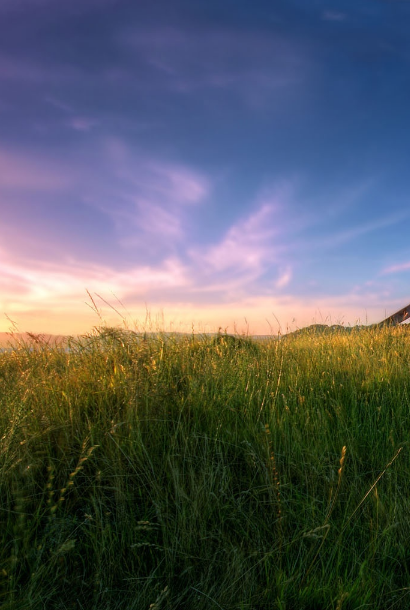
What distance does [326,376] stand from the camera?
443cm

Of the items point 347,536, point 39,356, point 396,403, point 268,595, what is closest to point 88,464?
point 268,595

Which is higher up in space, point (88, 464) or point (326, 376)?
point (326, 376)

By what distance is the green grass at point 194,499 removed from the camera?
191cm

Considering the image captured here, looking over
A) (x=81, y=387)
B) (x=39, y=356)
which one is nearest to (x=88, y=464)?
(x=81, y=387)

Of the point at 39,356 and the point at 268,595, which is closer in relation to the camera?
the point at 268,595

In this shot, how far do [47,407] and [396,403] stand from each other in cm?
334

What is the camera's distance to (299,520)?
235 centimetres

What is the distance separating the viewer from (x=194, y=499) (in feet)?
7.57

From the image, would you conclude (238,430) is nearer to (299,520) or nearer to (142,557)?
(299,520)

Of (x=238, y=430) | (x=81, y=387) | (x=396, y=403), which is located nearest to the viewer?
(x=238, y=430)

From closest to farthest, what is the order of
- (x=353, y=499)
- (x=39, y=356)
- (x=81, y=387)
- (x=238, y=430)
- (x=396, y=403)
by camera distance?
1. (x=353, y=499)
2. (x=238, y=430)
3. (x=81, y=387)
4. (x=396, y=403)
5. (x=39, y=356)

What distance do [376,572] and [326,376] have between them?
246cm

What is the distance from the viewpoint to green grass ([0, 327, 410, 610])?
191 cm

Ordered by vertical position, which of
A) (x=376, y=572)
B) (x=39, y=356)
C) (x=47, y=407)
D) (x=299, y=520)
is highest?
(x=39, y=356)
